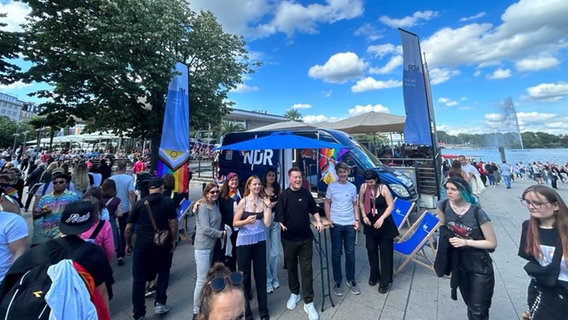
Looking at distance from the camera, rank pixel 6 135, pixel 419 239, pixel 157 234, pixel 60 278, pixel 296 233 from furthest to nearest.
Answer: pixel 6 135 → pixel 419 239 → pixel 296 233 → pixel 157 234 → pixel 60 278

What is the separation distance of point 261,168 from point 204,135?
31.1 meters

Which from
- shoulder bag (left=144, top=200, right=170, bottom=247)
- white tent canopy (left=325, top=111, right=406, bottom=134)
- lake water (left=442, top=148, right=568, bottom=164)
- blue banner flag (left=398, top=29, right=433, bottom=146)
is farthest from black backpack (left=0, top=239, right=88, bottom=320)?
lake water (left=442, top=148, right=568, bottom=164)

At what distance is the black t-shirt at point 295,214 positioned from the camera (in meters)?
3.03

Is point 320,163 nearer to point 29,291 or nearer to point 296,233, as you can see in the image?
point 296,233

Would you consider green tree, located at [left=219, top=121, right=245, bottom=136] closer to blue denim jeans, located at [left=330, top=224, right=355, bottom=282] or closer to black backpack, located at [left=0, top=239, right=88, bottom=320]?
blue denim jeans, located at [left=330, top=224, right=355, bottom=282]

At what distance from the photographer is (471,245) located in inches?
88.0

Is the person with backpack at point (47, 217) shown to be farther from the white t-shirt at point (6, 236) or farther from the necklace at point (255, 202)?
the necklace at point (255, 202)

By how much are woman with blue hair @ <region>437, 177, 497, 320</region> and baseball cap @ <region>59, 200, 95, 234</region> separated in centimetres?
327

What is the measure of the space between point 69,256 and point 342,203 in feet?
10.2

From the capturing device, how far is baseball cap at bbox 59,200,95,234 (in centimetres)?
169

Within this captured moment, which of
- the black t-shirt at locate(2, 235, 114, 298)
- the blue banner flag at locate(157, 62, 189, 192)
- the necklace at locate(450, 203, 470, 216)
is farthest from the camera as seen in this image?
the blue banner flag at locate(157, 62, 189, 192)

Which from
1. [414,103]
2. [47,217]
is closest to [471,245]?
[47,217]

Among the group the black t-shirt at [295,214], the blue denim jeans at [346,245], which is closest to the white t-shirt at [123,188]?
the black t-shirt at [295,214]

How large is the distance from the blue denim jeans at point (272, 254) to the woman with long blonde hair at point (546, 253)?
283 cm
